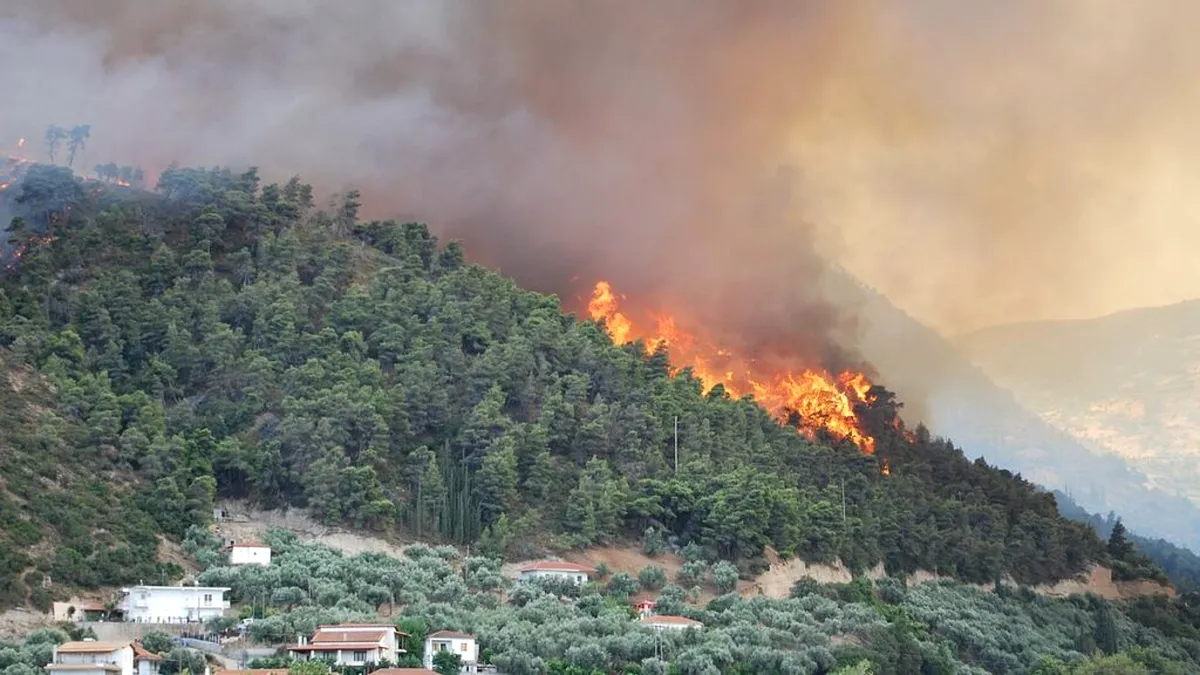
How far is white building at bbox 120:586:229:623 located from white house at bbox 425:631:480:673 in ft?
29.5

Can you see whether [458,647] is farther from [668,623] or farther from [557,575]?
[557,575]

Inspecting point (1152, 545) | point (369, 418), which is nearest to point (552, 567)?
point (369, 418)

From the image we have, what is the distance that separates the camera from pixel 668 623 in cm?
7788

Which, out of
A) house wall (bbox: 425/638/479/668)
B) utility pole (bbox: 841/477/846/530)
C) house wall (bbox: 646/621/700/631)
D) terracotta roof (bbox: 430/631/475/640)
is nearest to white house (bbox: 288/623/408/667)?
house wall (bbox: 425/638/479/668)

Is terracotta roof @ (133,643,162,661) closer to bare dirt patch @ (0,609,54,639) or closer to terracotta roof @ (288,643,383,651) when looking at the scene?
bare dirt patch @ (0,609,54,639)

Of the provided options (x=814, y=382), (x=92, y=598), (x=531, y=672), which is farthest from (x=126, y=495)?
(x=814, y=382)

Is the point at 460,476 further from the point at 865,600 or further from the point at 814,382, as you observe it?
the point at 814,382

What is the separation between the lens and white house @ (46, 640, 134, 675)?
6575cm

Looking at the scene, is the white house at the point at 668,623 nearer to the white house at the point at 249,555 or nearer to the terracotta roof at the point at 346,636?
the terracotta roof at the point at 346,636

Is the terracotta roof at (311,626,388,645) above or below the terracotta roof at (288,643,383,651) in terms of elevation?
above

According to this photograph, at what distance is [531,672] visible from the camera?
235 ft

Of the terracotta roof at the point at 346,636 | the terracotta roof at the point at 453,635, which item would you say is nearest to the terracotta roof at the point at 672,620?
the terracotta roof at the point at 453,635

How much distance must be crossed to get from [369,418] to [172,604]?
58.1ft

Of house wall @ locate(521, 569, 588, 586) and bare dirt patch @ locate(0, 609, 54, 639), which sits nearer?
bare dirt patch @ locate(0, 609, 54, 639)
